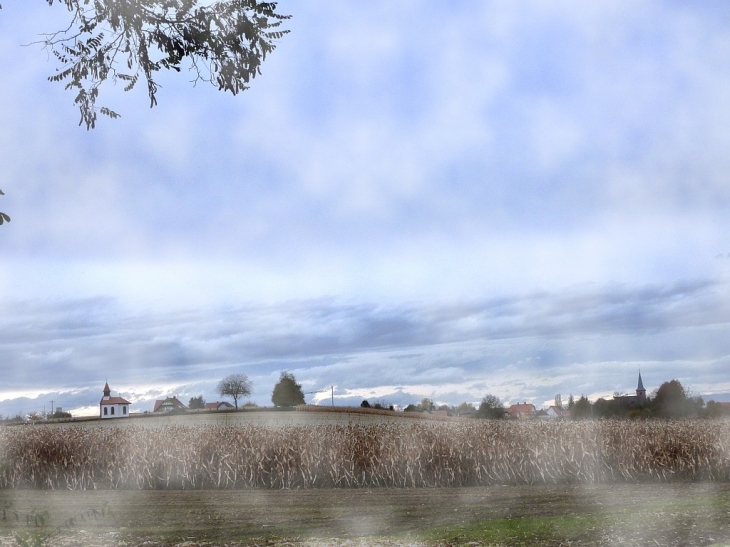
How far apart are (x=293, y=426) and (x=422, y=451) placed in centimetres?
297

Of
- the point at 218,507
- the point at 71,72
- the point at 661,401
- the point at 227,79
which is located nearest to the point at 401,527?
the point at 218,507

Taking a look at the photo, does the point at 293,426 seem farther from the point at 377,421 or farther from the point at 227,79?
the point at 227,79

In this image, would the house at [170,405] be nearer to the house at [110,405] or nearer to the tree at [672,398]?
the house at [110,405]

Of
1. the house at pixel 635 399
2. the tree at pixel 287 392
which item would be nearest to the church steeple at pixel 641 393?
the house at pixel 635 399

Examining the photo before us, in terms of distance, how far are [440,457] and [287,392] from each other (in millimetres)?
5791

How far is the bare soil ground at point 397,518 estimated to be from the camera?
24.4ft

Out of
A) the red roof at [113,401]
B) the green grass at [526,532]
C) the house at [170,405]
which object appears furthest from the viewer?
the house at [170,405]

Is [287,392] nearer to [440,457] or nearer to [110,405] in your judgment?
[110,405]

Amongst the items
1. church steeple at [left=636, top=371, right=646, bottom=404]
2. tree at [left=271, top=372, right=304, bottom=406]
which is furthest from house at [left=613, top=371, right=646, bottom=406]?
tree at [left=271, top=372, right=304, bottom=406]

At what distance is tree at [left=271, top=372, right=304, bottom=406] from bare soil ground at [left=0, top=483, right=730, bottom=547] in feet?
4.57

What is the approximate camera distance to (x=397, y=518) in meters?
8.79

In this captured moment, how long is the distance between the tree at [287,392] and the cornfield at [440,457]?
506 cm

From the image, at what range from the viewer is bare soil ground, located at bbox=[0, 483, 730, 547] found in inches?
292

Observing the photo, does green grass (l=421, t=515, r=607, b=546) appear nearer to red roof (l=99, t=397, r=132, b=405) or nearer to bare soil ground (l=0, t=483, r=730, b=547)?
bare soil ground (l=0, t=483, r=730, b=547)
